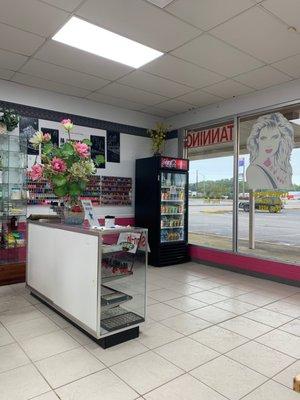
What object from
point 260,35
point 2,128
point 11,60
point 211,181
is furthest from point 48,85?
point 211,181

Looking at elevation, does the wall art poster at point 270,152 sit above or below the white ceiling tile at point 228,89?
below

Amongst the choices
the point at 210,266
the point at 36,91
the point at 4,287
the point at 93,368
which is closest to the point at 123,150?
the point at 36,91

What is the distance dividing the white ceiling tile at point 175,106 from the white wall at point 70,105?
64cm

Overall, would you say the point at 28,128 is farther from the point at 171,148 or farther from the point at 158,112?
the point at 171,148

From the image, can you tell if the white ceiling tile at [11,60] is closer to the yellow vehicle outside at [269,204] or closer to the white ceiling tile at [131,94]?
the white ceiling tile at [131,94]

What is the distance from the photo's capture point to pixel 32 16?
122 inches

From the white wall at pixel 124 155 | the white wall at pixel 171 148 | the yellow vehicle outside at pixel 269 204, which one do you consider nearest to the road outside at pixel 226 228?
the yellow vehicle outside at pixel 269 204

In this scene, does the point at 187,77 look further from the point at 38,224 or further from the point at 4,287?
the point at 4,287

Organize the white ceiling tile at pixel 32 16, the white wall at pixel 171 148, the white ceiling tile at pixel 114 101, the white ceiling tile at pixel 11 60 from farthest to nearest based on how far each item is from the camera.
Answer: the white wall at pixel 171 148
the white ceiling tile at pixel 114 101
the white ceiling tile at pixel 11 60
the white ceiling tile at pixel 32 16

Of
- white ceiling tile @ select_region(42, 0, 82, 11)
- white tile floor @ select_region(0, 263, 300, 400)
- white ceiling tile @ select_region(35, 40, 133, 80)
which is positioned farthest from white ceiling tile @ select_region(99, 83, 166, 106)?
white tile floor @ select_region(0, 263, 300, 400)

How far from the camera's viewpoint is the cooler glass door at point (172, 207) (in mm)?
6012

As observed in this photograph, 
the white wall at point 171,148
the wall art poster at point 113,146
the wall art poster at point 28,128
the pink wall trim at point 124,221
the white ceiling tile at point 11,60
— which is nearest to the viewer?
the white ceiling tile at point 11,60

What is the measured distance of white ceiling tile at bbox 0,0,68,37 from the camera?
291 cm

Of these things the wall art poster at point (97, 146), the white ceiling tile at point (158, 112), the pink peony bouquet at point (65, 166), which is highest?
the white ceiling tile at point (158, 112)
